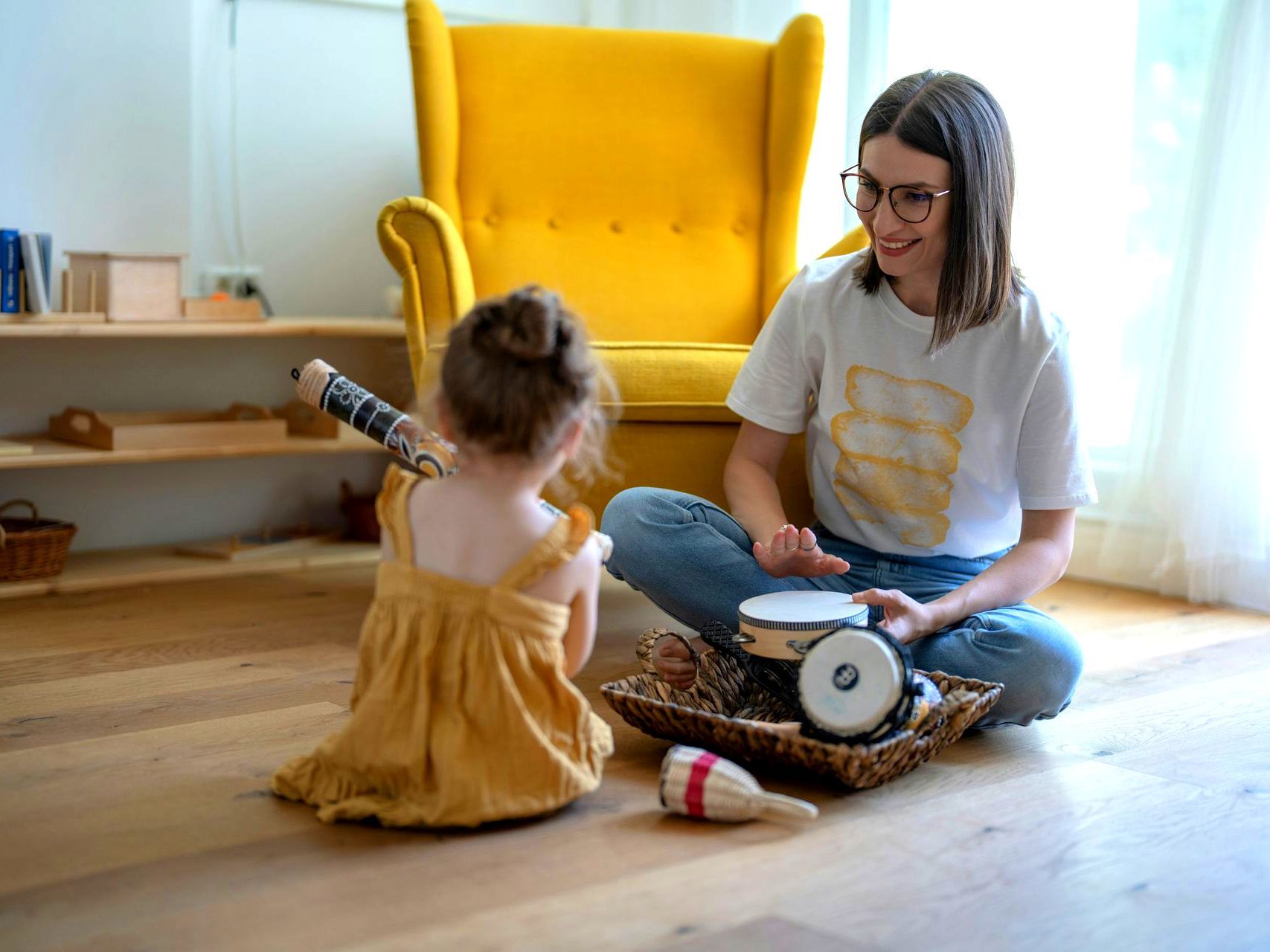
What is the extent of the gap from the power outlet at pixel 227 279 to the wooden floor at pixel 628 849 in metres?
1.26

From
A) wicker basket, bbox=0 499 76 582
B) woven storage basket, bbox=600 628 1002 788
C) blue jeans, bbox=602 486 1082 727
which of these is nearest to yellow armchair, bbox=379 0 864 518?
blue jeans, bbox=602 486 1082 727

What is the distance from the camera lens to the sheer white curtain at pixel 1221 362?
2150 mm

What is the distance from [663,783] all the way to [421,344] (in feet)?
3.40

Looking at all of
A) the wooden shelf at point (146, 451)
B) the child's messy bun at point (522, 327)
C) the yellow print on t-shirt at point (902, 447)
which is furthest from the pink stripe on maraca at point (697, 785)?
the wooden shelf at point (146, 451)

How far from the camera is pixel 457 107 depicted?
240 centimetres

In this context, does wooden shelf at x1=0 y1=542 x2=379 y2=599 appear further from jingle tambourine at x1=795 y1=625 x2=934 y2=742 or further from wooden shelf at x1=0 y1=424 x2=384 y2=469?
jingle tambourine at x1=795 y1=625 x2=934 y2=742

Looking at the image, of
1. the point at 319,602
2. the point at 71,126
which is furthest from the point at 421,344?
the point at 71,126

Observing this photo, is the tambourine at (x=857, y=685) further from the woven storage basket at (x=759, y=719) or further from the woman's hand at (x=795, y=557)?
the woman's hand at (x=795, y=557)

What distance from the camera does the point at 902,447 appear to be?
1.59 meters

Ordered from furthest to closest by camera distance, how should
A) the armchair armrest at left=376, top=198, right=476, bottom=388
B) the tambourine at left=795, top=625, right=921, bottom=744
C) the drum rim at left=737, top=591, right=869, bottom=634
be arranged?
1. the armchair armrest at left=376, top=198, right=476, bottom=388
2. the drum rim at left=737, top=591, right=869, bottom=634
3. the tambourine at left=795, top=625, right=921, bottom=744

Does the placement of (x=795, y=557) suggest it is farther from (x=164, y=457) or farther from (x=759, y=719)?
(x=164, y=457)

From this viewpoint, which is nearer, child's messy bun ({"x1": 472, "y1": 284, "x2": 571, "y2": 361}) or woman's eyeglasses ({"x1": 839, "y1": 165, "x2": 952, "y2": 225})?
child's messy bun ({"x1": 472, "y1": 284, "x2": 571, "y2": 361})

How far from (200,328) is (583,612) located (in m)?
1.45

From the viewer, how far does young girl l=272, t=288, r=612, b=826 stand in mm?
1139
